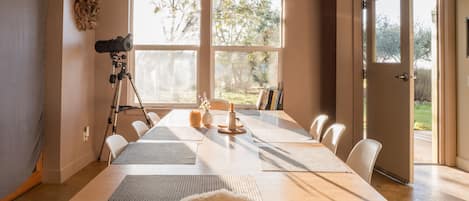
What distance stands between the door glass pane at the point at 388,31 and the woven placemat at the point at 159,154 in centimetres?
269

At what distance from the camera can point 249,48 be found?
184 inches

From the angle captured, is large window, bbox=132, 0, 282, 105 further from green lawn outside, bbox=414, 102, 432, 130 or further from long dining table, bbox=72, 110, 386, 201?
long dining table, bbox=72, 110, 386, 201

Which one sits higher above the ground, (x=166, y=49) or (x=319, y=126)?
(x=166, y=49)

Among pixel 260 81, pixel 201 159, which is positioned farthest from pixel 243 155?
pixel 260 81

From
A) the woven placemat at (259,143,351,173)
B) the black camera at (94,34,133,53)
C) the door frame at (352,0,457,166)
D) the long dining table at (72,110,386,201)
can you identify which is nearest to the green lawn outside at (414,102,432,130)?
the door frame at (352,0,457,166)

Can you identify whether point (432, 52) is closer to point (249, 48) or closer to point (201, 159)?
point (249, 48)

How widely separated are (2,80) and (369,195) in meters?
2.70

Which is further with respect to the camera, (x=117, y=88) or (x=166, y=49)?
(x=166, y=49)

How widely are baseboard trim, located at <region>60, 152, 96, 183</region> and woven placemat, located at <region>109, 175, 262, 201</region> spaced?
268 cm

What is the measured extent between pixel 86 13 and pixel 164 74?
3.70 feet

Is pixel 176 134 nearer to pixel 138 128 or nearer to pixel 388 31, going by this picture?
pixel 138 128

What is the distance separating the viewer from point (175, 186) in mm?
1296

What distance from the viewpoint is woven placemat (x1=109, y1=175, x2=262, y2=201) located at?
47.0 inches

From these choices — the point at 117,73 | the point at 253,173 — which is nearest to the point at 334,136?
the point at 253,173
